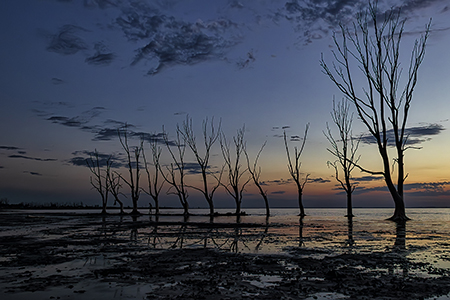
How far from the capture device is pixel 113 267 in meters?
6.27

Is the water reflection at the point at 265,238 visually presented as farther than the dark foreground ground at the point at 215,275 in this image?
Yes

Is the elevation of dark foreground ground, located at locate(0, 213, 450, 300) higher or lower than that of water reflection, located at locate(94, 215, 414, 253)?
higher

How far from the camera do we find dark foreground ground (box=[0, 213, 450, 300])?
4465 millimetres

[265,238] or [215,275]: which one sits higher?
[215,275]

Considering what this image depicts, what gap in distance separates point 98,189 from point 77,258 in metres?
42.0

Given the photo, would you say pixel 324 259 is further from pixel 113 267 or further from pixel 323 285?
pixel 113 267

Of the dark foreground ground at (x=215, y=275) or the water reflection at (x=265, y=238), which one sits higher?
the dark foreground ground at (x=215, y=275)

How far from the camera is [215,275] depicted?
5566 mm

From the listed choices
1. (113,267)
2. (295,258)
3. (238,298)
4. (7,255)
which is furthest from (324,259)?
(7,255)

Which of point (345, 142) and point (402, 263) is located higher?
point (345, 142)

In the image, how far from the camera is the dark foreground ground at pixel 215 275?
446cm

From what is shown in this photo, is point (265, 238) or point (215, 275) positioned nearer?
point (215, 275)

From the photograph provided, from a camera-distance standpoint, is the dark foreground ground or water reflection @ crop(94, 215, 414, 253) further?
water reflection @ crop(94, 215, 414, 253)

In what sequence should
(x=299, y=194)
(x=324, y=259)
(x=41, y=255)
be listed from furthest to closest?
(x=299, y=194) → (x=41, y=255) → (x=324, y=259)
